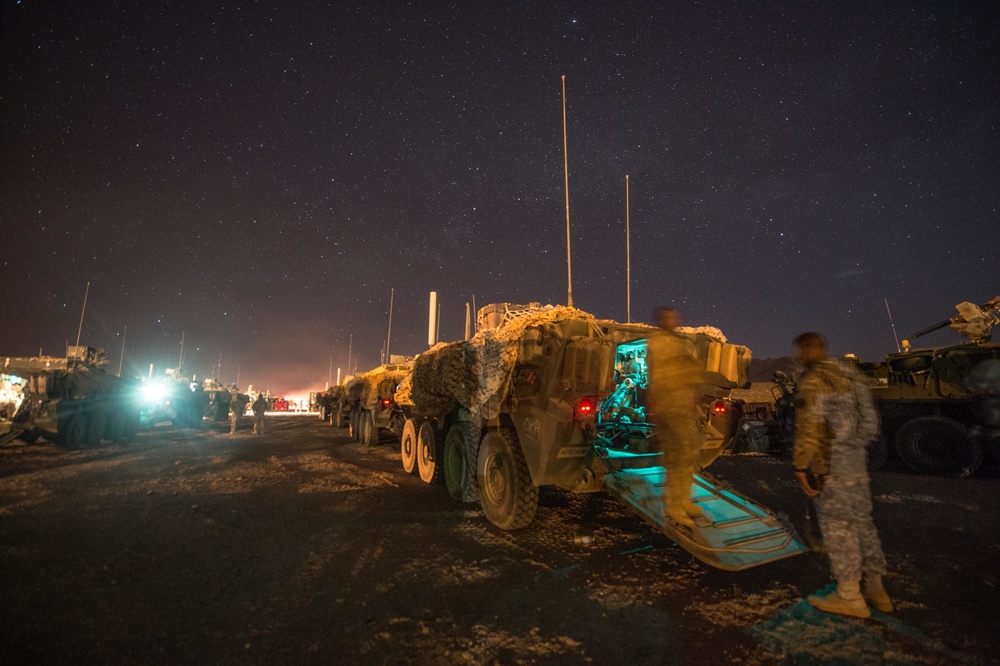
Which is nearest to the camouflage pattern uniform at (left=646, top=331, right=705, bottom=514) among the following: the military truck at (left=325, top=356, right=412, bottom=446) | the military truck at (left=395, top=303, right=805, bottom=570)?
the military truck at (left=395, top=303, right=805, bottom=570)

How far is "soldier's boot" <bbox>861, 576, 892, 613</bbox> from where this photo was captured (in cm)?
298

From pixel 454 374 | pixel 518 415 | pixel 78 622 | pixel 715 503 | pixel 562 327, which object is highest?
pixel 562 327

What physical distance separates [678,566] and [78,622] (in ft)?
14.1

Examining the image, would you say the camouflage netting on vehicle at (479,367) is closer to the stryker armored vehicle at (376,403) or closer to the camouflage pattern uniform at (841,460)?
the camouflage pattern uniform at (841,460)

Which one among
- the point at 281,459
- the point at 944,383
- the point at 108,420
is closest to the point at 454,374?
the point at 281,459

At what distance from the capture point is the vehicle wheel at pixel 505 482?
185 inches

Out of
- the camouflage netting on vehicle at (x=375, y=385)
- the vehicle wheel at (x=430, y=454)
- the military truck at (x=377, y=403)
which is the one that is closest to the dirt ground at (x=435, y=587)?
the vehicle wheel at (x=430, y=454)

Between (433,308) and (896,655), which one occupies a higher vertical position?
(433,308)

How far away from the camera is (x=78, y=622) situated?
9.20ft

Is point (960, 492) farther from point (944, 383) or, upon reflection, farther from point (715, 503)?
point (715, 503)

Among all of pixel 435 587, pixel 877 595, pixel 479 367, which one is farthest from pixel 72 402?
pixel 877 595

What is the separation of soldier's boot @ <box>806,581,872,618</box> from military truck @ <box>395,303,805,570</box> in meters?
0.50

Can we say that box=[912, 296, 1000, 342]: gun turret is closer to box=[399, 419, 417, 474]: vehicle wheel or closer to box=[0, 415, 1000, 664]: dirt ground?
box=[0, 415, 1000, 664]: dirt ground

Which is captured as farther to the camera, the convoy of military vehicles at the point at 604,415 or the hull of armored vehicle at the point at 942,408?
the hull of armored vehicle at the point at 942,408
